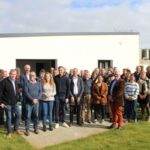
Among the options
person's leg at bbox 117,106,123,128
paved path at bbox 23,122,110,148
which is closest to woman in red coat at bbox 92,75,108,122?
paved path at bbox 23,122,110,148

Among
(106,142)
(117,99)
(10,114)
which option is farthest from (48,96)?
(106,142)

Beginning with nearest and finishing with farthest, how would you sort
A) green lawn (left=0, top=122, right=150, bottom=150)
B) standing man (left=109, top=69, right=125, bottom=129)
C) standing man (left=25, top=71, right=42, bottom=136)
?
1. green lawn (left=0, top=122, right=150, bottom=150)
2. standing man (left=25, top=71, right=42, bottom=136)
3. standing man (left=109, top=69, right=125, bottom=129)

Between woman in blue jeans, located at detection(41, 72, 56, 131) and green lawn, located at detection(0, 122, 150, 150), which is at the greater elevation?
woman in blue jeans, located at detection(41, 72, 56, 131)

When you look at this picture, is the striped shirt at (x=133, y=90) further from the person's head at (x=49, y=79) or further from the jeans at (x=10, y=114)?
the jeans at (x=10, y=114)

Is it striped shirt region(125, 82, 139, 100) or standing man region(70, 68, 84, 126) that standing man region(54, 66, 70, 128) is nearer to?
standing man region(70, 68, 84, 126)

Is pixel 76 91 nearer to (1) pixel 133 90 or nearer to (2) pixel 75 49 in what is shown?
(1) pixel 133 90

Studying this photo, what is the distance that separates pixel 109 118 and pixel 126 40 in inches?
465

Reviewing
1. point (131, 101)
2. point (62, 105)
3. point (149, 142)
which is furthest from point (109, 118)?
point (149, 142)

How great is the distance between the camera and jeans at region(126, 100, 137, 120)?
13484 mm

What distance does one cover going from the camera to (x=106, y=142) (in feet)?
36.3

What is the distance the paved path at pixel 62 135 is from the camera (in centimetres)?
1114

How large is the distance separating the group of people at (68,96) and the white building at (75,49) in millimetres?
10189

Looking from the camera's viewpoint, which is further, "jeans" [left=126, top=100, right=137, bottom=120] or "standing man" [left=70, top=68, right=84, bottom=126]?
"jeans" [left=126, top=100, right=137, bottom=120]

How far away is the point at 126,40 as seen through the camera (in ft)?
82.7
